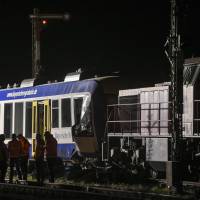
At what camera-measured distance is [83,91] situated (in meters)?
22.1

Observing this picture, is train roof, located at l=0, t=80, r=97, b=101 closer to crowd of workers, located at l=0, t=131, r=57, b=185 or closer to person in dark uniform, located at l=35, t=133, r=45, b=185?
crowd of workers, located at l=0, t=131, r=57, b=185

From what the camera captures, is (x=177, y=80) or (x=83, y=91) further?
(x=83, y=91)

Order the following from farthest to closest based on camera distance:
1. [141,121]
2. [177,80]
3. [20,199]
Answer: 1. [141,121]
2. [177,80]
3. [20,199]

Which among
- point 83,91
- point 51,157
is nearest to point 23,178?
point 51,157

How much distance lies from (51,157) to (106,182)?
7.68ft

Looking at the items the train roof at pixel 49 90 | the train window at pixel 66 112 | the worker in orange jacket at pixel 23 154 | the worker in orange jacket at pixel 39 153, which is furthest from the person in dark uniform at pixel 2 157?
the train roof at pixel 49 90

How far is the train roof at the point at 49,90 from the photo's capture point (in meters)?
22.1

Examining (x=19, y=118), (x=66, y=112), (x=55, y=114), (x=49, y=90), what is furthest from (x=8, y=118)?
(x=66, y=112)

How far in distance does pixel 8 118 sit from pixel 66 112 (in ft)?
14.0

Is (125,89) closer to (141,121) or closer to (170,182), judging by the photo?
(141,121)

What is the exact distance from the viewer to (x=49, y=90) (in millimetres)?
23703

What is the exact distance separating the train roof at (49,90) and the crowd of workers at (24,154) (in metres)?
2.76

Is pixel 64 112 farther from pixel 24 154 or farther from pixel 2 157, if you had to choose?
pixel 2 157

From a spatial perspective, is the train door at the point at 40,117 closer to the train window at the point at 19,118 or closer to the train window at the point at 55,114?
the train window at the point at 55,114
